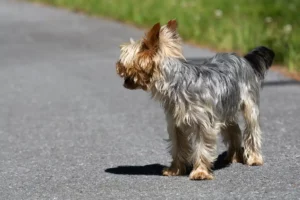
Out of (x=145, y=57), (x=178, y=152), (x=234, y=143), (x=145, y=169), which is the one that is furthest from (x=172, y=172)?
(x=145, y=57)

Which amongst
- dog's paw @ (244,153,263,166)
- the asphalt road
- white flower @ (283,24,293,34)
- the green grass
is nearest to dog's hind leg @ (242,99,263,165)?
dog's paw @ (244,153,263,166)

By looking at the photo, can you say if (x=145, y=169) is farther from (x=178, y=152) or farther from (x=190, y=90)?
(x=190, y=90)

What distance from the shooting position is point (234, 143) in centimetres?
923

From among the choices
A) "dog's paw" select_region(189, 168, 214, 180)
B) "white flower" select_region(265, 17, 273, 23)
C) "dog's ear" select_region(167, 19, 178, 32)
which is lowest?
"dog's paw" select_region(189, 168, 214, 180)

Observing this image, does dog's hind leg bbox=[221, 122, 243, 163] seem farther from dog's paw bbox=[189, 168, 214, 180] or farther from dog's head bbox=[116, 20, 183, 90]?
dog's head bbox=[116, 20, 183, 90]

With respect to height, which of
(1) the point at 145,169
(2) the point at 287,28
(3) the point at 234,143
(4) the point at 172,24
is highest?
(4) the point at 172,24

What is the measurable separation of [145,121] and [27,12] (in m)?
14.9

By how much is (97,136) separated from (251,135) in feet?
7.93

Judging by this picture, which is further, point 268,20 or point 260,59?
point 268,20

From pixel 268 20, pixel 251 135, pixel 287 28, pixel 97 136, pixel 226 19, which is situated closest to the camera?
pixel 251 135

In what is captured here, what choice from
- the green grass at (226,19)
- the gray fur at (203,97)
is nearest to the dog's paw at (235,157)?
the gray fur at (203,97)

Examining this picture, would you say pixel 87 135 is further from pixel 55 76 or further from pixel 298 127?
pixel 55 76

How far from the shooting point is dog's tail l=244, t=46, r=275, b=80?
30.0ft

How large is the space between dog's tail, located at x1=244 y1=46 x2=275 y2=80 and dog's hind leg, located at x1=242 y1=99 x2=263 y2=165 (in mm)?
393
